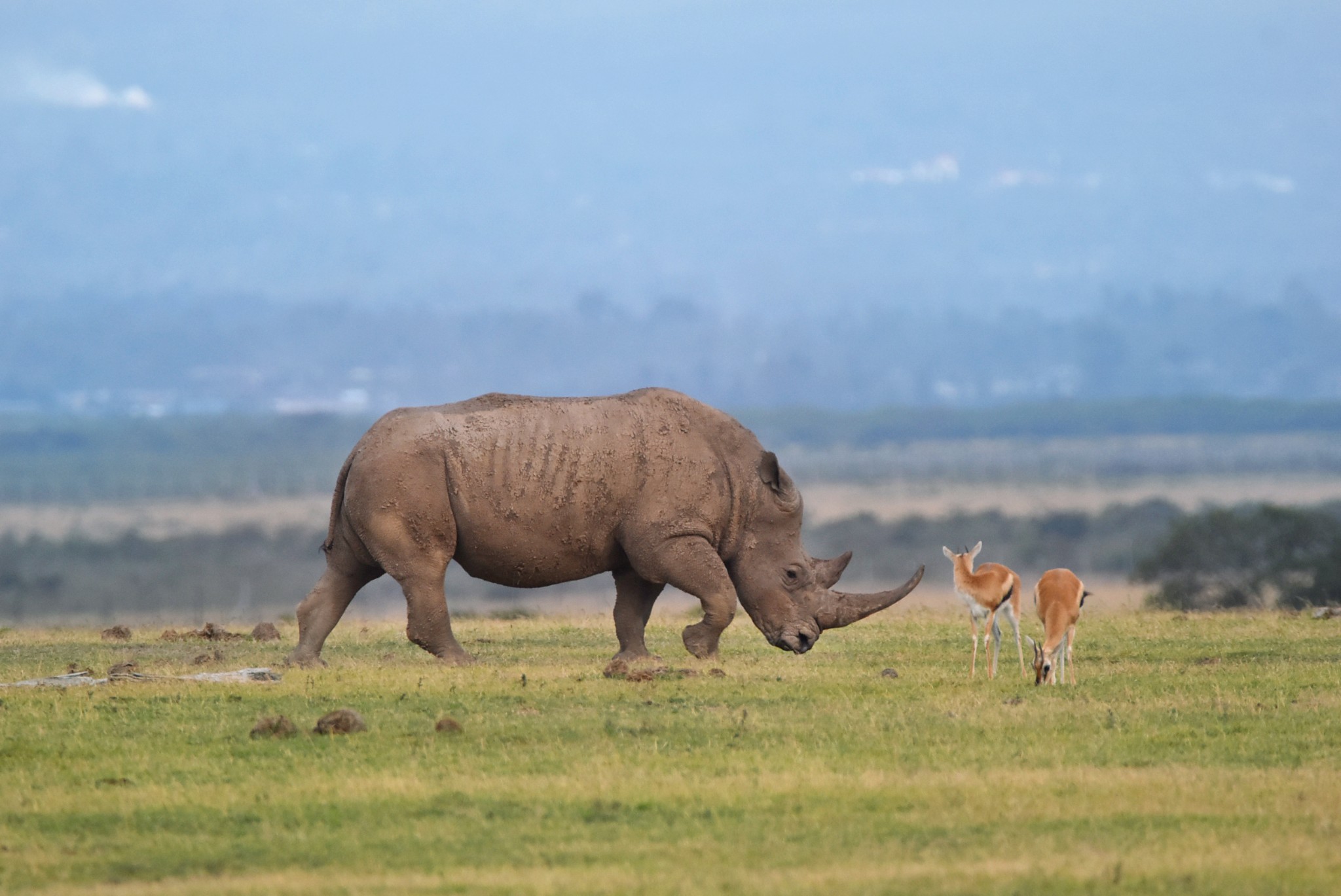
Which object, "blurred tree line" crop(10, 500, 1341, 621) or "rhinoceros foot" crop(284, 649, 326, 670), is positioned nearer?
"rhinoceros foot" crop(284, 649, 326, 670)

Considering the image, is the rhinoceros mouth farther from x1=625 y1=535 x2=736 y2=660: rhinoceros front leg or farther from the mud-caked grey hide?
x1=625 y1=535 x2=736 y2=660: rhinoceros front leg

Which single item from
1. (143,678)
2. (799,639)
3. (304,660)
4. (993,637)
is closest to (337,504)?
(304,660)

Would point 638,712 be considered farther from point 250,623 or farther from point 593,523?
point 250,623

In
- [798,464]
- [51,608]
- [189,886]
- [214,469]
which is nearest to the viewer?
[189,886]

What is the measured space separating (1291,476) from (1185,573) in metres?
59.1

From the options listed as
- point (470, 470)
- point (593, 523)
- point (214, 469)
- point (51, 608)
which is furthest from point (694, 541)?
point (214, 469)

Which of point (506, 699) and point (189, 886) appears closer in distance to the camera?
point (189, 886)

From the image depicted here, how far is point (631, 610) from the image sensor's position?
22.8m

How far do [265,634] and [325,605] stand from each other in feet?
16.2

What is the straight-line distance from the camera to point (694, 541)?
72.4 ft

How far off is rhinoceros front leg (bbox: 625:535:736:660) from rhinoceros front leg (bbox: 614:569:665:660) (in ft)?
2.02

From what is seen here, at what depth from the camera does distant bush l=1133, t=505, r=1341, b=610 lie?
51.3 metres

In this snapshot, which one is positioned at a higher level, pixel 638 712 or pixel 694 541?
pixel 694 541

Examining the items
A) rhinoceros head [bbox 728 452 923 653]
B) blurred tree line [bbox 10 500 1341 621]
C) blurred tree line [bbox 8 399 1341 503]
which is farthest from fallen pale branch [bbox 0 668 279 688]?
blurred tree line [bbox 8 399 1341 503]
